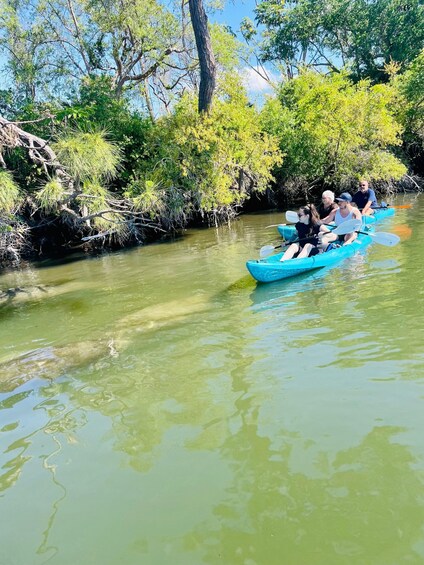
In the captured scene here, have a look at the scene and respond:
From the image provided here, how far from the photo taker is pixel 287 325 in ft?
17.9

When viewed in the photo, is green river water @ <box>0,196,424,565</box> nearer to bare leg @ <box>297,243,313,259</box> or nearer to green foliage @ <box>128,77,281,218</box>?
bare leg @ <box>297,243,313,259</box>

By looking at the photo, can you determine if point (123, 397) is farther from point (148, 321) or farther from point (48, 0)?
point (48, 0)

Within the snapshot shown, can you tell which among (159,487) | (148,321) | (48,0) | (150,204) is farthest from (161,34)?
(159,487)

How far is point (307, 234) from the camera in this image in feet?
27.3

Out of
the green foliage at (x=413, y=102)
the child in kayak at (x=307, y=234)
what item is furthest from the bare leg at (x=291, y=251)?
the green foliage at (x=413, y=102)

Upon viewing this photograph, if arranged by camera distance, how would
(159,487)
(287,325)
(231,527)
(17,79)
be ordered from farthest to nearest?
1. (17,79)
2. (287,325)
3. (159,487)
4. (231,527)

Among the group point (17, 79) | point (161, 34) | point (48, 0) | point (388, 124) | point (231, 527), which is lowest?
point (231, 527)

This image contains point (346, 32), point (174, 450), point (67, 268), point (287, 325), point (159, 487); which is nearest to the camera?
point (159, 487)

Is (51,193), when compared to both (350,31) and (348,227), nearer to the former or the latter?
(348,227)

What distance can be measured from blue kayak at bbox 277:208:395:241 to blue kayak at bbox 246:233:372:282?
2098mm

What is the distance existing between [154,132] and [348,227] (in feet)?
26.6

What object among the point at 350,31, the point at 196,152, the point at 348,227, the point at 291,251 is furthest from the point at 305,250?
the point at 350,31

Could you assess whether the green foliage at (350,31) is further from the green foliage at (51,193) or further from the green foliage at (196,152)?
the green foliage at (51,193)

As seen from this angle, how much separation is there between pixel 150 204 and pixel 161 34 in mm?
9532
